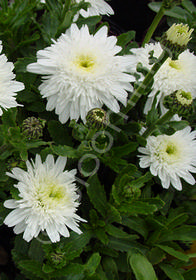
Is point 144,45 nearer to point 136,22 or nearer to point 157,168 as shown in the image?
point 157,168

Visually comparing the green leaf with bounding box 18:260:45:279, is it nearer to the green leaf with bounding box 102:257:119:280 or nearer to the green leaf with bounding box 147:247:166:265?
the green leaf with bounding box 102:257:119:280

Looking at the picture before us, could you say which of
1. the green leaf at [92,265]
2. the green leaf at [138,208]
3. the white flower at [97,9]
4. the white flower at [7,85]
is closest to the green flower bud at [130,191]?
the green leaf at [138,208]

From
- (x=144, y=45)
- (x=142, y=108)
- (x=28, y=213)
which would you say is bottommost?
(x=28, y=213)

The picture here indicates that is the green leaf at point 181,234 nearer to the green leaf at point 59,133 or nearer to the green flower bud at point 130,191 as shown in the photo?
the green flower bud at point 130,191

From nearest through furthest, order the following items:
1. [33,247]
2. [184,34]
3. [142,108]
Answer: [184,34], [33,247], [142,108]

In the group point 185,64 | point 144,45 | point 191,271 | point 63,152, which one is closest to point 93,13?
point 144,45

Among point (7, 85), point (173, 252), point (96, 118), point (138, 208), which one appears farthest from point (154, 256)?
point (7, 85)
